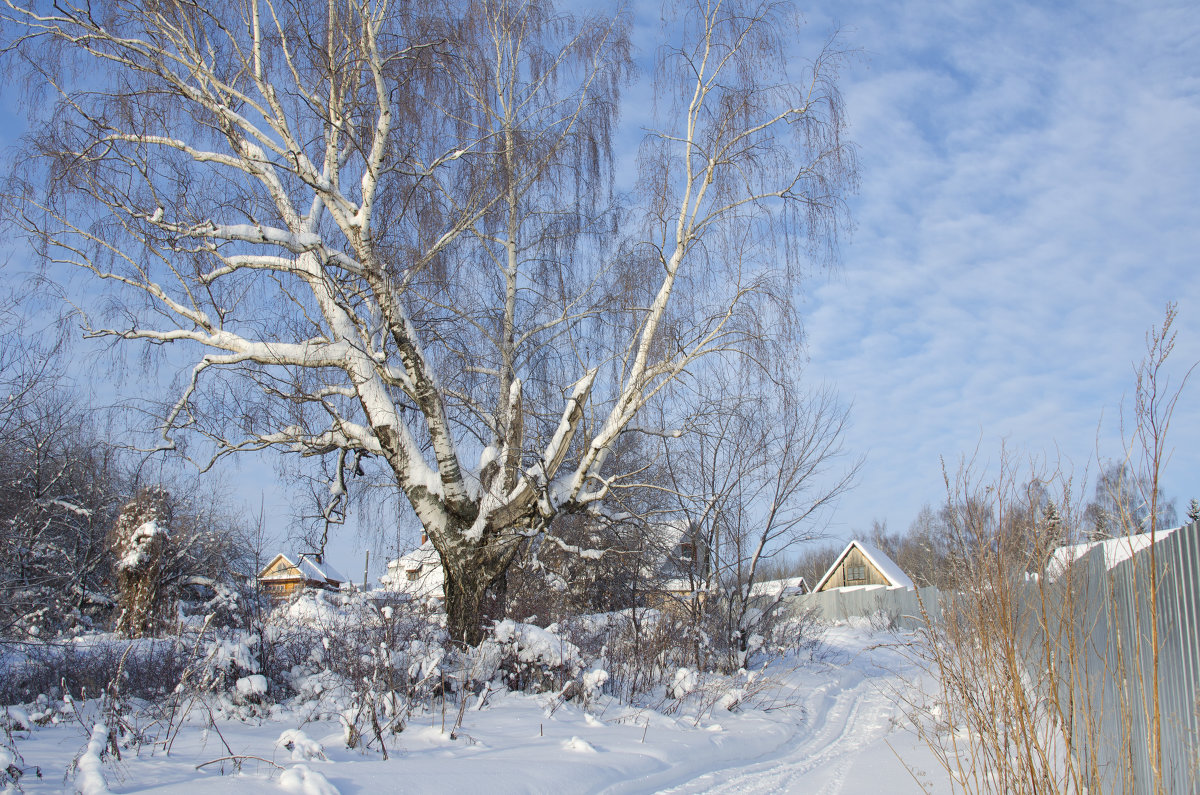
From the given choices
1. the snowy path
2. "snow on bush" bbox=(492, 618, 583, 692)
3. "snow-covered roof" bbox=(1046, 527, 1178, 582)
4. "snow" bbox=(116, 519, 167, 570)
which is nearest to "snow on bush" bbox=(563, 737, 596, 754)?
the snowy path

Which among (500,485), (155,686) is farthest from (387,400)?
(155,686)

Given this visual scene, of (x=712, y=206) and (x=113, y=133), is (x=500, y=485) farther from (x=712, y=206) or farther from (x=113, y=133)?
(x=113, y=133)

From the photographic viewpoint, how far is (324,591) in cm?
886

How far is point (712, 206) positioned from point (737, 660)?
6.46m

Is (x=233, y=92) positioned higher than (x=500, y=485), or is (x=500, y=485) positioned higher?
(x=233, y=92)

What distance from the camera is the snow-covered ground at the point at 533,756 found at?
4023 mm

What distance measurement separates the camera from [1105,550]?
3709mm

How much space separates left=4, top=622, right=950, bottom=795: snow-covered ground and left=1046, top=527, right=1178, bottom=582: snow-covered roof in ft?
4.30

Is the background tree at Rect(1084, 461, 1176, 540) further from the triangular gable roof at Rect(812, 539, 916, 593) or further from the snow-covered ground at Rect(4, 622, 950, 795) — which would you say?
the triangular gable roof at Rect(812, 539, 916, 593)

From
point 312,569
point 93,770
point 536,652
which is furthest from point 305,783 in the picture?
point 312,569

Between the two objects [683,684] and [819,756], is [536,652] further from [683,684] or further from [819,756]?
[819,756]

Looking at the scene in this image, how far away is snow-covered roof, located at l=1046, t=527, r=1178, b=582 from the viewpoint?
137 inches

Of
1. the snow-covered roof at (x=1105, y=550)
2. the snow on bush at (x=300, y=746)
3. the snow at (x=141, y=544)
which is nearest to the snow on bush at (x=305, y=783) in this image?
the snow on bush at (x=300, y=746)

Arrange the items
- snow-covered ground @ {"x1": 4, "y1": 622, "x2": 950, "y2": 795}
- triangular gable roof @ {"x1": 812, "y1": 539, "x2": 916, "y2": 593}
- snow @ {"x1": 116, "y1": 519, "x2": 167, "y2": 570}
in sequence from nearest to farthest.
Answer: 1. snow-covered ground @ {"x1": 4, "y1": 622, "x2": 950, "y2": 795}
2. snow @ {"x1": 116, "y1": 519, "x2": 167, "y2": 570}
3. triangular gable roof @ {"x1": 812, "y1": 539, "x2": 916, "y2": 593}
